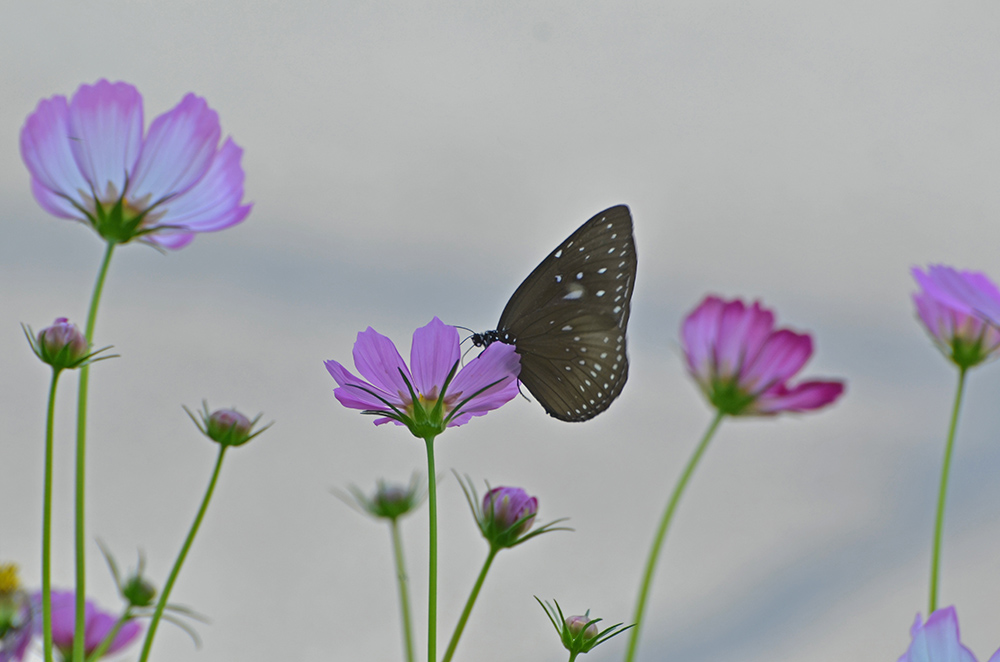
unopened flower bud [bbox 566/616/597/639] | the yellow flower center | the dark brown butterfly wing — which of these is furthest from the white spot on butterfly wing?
the yellow flower center

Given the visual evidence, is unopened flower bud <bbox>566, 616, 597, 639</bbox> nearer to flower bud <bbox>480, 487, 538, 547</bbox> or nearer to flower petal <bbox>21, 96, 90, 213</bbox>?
flower bud <bbox>480, 487, 538, 547</bbox>

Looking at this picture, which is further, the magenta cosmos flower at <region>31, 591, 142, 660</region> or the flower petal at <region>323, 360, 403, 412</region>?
the magenta cosmos flower at <region>31, 591, 142, 660</region>

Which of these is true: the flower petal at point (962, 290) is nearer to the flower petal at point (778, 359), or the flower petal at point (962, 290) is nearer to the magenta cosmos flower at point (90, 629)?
the flower petal at point (778, 359)

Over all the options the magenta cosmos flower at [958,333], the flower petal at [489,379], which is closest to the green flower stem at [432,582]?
the flower petal at [489,379]

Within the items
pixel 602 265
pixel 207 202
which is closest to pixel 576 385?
pixel 602 265

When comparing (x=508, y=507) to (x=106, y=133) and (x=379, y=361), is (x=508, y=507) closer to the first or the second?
(x=379, y=361)

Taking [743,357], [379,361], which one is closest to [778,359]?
[743,357]
